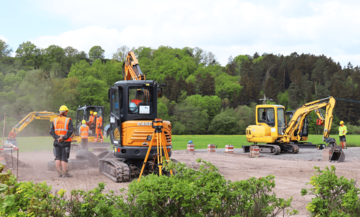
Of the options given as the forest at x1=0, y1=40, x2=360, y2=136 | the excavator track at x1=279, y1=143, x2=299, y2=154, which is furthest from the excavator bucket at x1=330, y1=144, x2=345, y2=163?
the forest at x1=0, y1=40, x2=360, y2=136

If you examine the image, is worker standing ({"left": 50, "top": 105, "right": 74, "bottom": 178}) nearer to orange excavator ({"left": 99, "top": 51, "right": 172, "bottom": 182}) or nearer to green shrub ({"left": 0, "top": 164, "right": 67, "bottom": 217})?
orange excavator ({"left": 99, "top": 51, "right": 172, "bottom": 182})

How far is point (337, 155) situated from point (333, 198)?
15197mm

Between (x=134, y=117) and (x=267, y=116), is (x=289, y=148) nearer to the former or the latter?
(x=267, y=116)

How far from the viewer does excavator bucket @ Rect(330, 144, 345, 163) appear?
61.5 feet

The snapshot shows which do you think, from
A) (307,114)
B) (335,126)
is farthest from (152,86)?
(335,126)

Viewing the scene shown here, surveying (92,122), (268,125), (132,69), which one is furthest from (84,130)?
(268,125)

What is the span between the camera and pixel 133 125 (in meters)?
11.0

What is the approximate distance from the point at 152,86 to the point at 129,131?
159cm

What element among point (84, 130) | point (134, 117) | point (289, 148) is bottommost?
point (289, 148)

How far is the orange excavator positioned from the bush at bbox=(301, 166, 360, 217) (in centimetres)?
595

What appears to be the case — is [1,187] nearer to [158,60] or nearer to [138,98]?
[138,98]

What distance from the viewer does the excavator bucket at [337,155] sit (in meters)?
18.7

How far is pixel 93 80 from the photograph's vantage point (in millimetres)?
79062

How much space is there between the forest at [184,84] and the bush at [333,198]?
50.2 m
